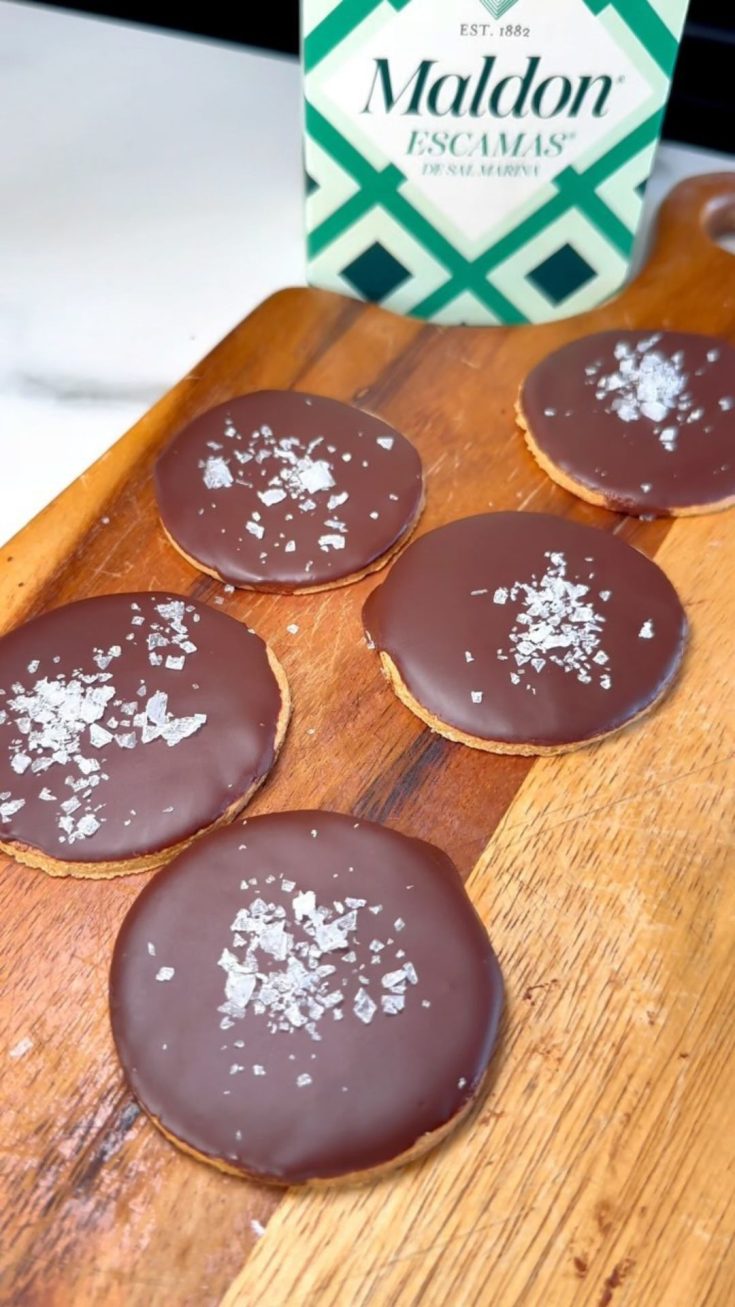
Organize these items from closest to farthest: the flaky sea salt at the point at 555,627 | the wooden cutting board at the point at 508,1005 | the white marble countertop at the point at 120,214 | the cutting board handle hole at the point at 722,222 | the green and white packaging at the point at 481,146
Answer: the wooden cutting board at the point at 508,1005 → the flaky sea salt at the point at 555,627 → the green and white packaging at the point at 481,146 → the white marble countertop at the point at 120,214 → the cutting board handle hole at the point at 722,222

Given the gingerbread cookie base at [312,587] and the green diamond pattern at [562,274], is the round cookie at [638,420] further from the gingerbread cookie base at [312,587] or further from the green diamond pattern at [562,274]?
the gingerbread cookie base at [312,587]

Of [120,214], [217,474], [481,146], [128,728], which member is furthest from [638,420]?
[120,214]

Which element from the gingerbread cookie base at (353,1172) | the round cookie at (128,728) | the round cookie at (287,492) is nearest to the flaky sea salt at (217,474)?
the round cookie at (287,492)

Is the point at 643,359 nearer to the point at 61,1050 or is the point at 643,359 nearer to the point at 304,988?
the point at 304,988

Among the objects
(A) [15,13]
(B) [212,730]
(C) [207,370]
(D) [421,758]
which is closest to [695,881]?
(D) [421,758]

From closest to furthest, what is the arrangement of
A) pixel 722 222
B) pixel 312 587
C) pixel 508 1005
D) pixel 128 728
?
pixel 508 1005 → pixel 128 728 → pixel 312 587 → pixel 722 222

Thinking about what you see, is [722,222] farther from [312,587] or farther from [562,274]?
[312,587]

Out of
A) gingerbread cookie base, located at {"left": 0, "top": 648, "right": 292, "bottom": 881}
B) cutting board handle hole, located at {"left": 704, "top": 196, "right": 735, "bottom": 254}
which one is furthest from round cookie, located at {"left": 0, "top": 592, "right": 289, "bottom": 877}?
cutting board handle hole, located at {"left": 704, "top": 196, "right": 735, "bottom": 254}
